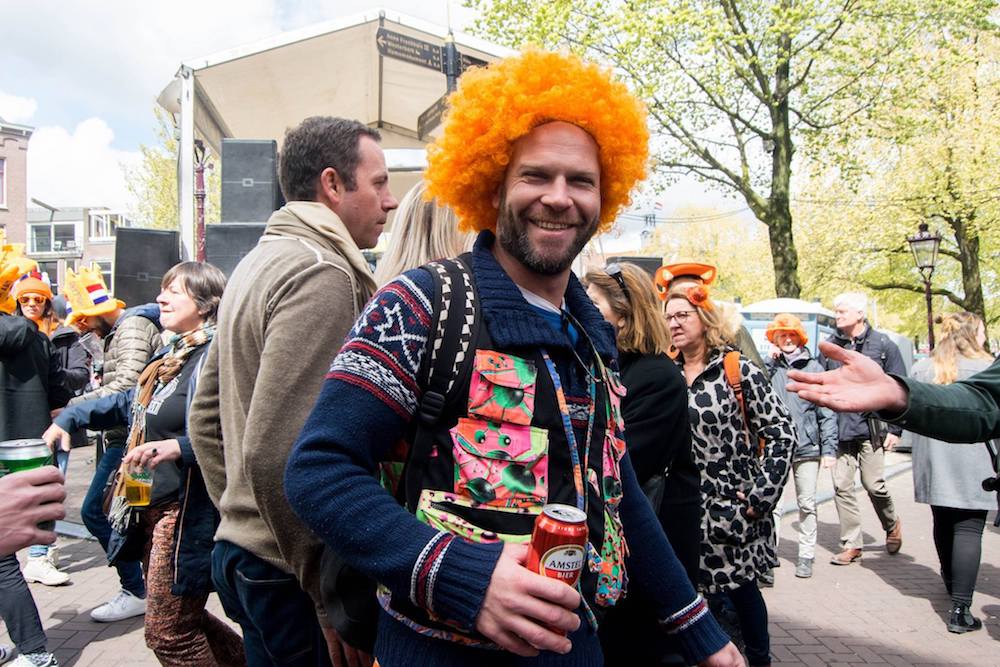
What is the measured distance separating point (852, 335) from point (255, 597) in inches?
242

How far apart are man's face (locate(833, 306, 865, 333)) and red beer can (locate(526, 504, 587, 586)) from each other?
6.05m

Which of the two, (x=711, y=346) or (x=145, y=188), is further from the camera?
(x=145, y=188)

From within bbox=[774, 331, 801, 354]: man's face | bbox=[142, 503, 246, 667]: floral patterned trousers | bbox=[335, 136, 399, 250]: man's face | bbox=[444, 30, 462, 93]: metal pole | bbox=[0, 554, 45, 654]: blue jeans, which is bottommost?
bbox=[0, 554, 45, 654]: blue jeans

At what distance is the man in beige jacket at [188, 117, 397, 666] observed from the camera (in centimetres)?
175

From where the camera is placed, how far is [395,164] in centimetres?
Result: 1076

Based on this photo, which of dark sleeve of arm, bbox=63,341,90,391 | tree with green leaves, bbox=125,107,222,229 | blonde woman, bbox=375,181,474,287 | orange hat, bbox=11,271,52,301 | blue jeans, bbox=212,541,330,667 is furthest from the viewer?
tree with green leaves, bbox=125,107,222,229

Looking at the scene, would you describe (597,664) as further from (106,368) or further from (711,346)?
(106,368)

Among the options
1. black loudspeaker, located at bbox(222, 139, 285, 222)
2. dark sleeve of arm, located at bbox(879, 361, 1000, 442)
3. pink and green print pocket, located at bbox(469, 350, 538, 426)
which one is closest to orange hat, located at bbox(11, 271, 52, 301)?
black loudspeaker, located at bbox(222, 139, 285, 222)

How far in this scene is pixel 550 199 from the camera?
1700mm

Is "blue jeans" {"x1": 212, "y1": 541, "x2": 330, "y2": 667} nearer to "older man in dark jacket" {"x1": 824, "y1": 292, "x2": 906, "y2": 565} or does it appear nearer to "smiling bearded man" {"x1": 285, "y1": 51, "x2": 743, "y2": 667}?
"smiling bearded man" {"x1": 285, "y1": 51, "x2": 743, "y2": 667}

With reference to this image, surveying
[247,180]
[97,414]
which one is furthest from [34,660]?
[247,180]

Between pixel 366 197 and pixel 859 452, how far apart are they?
18.5 ft

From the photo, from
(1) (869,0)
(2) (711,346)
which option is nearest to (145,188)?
(1) (869,0)

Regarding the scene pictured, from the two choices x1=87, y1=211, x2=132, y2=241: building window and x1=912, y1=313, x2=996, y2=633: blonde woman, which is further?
x1=87, y1=211, x2=132, y2=241: building window
